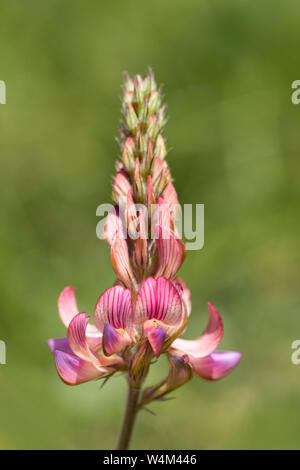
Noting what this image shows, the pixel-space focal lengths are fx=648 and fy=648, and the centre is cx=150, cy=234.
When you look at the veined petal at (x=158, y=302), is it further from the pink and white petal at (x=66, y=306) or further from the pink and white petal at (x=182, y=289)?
the pink and white petal at (x=66, y=306)

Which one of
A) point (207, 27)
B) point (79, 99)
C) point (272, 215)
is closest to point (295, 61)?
point (207, 27)

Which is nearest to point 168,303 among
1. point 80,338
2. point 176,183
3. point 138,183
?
point 80,338

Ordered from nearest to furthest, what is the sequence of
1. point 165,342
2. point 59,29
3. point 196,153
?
1. point 165,342
2. point 196,153
3. point 59,29

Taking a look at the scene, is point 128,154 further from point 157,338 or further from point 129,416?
point 129,416

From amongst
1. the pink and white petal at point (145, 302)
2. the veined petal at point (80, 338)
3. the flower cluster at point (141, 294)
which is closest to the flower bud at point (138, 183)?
the flower cluster at point (141, 294)

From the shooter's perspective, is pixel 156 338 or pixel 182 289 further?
pixel 182 289

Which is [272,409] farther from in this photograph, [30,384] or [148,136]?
[148,136]
